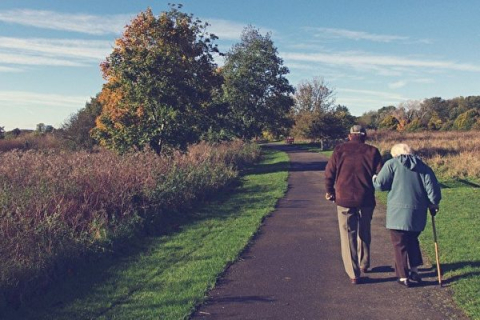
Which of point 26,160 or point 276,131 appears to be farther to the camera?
point 276,131

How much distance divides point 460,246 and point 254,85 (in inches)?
1169

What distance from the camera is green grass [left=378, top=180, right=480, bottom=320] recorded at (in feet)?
16.9

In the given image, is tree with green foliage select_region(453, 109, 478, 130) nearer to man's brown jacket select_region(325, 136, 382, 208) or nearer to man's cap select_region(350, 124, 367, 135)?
man's cap select_region(350, 124, 367, 135)

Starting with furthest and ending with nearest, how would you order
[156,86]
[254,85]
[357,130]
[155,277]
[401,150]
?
[254,85] < [156,86] < [155,277] < [357,130] < [401,150]

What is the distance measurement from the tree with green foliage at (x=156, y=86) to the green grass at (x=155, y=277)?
9875 mm

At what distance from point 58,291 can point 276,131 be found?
34719 millimetres

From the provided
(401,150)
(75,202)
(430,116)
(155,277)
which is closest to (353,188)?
(401,150)

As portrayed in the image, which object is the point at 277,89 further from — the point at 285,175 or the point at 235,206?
the point at 235,206

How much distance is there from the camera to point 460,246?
23.4ft

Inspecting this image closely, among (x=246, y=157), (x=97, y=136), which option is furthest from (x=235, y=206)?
(x=246, y=157)

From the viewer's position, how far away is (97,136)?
20.3 m

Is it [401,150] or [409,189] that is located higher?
[401,150]

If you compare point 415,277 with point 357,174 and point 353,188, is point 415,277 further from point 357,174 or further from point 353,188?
point 357,174

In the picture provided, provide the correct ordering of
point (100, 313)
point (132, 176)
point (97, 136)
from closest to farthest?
point (100, 313) → point (132, 176) → point (97, 136)
